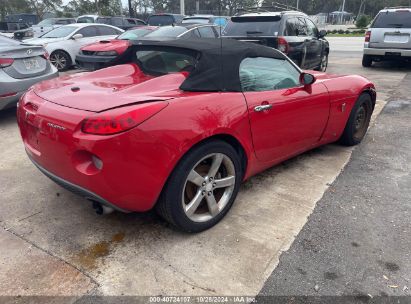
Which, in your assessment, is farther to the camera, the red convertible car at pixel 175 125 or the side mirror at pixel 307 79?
the side mirror at pixel 307 79

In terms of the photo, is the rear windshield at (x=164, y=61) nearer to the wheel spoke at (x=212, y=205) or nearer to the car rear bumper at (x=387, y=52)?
the wheel spoke at (x=212, y=205)

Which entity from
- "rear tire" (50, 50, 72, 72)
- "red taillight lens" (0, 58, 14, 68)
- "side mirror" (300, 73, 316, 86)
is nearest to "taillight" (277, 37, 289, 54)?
"side mirror" (300, 73, 316, 86)

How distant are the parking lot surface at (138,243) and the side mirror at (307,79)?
95cm

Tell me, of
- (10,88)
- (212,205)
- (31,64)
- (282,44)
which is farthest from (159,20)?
(212,205)

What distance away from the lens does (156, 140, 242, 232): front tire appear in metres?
2.52

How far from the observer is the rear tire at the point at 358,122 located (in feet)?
14.5

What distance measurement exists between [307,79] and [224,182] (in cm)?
145

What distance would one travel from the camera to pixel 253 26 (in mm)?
7797

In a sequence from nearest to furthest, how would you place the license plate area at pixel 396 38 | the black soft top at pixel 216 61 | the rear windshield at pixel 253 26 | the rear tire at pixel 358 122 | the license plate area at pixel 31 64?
the black soft top at pixel 216 61
the rear tire at pixel 358 122
the license plate area at pixel 31 64
the rear windshield at pixel 253 26
the license plate area at pixel 396 38

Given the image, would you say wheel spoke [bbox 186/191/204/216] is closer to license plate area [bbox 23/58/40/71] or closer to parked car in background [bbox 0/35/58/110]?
parked car in background [bbox 0/35/58/110]

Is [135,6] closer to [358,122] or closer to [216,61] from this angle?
[358,122]

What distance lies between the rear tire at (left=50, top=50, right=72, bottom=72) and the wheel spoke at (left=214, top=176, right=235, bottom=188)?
9013mm

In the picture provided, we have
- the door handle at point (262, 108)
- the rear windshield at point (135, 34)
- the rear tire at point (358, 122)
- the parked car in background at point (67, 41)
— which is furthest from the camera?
the parked car in background at point (67, 41)

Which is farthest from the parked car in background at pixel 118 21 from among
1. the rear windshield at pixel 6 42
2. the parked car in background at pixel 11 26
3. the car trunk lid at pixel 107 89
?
the car trunk lid at pixel 107 89
